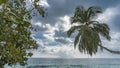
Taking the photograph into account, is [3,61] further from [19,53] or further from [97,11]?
[97,11]

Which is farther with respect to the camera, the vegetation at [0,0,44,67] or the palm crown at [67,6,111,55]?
the palm crown at [67,6,111,55]

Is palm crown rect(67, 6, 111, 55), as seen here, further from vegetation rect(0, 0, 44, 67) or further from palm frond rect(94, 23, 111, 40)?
vegetation rect(0, 0, 44, 67)

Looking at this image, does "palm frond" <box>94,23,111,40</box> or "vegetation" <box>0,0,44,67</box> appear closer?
"vegetation" <box>0,0,44,67</box>

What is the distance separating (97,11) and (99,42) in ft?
13.1

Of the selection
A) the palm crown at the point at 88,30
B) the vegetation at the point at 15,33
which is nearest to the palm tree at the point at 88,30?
the palm crown at the point at 88,30

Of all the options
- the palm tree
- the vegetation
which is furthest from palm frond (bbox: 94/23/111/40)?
the vegetation

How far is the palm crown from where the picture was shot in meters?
35.3

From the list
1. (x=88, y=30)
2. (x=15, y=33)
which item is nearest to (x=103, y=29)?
(x=88, y=30)

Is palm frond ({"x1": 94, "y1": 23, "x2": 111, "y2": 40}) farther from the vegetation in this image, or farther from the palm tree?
the vegetation

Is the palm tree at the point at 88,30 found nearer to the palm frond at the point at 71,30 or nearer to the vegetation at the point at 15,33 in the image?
the palm frond at the point at 71,30

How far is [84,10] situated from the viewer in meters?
39.0

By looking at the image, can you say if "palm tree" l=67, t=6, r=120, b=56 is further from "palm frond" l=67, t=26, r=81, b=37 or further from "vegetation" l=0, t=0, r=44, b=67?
"vegetation" l=0, t=0, r=44, b=67

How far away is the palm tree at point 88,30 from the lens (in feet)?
116

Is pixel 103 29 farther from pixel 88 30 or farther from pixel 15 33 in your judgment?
pixel 15 33
